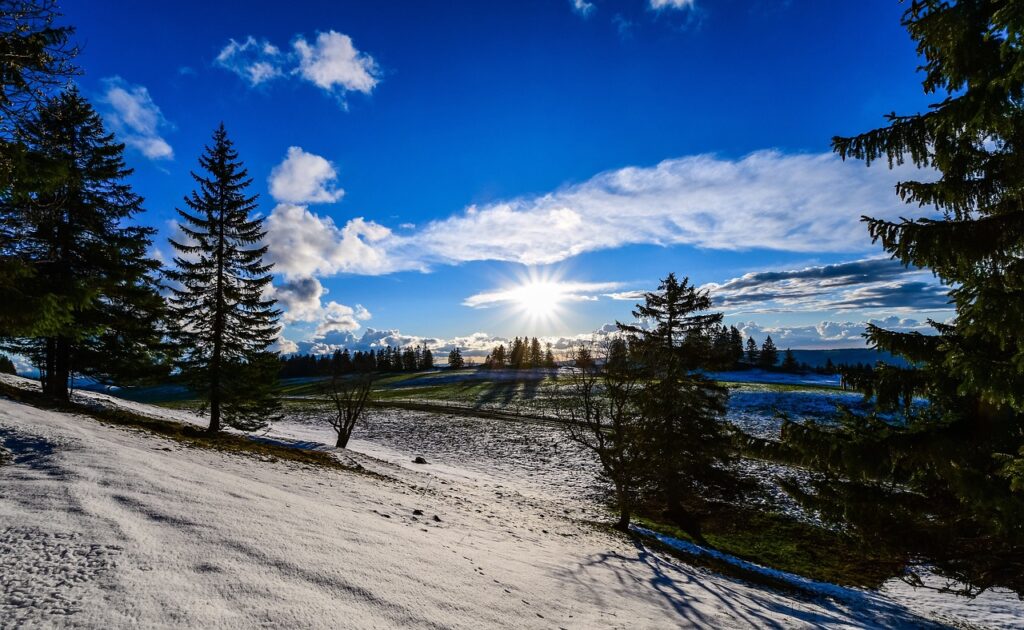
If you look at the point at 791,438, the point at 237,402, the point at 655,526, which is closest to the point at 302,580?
the point at 791,438

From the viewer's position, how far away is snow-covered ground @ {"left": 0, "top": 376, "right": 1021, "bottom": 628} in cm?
365

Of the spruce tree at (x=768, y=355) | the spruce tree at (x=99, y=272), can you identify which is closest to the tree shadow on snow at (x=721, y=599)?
the spruce tree at (x=99, y=272)

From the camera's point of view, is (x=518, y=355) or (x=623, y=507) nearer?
(x=623, y=507)

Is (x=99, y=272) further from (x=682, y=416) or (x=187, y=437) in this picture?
(x=682, y=416)

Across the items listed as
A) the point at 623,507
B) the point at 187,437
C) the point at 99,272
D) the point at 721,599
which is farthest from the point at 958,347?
the point at 99,272

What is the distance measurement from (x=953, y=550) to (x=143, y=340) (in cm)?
2688

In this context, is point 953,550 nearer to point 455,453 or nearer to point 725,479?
point 725,479

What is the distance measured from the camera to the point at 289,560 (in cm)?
498

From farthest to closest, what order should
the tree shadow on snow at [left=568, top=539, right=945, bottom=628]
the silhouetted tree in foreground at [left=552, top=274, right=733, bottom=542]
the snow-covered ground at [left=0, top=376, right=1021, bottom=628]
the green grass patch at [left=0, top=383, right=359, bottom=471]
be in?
the silhouetted tree in foreground at [left=552, top=274, right=733, bottom=542] → the green grass patch at [left=0, top=383, right=359, bottom=471] → the tree shadow on snow at [left=568, top=539, right=945, bottom=628] → the snow-covered ground at [left=0, top=376, right=1021, bottom=628]

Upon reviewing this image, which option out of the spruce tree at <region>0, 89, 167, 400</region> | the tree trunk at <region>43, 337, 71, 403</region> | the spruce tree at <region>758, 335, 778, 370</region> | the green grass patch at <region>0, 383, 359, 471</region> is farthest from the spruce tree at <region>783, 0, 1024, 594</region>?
the spruce tree at <region>758, 335, 778, 370</region>

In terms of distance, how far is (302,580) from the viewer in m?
4.53

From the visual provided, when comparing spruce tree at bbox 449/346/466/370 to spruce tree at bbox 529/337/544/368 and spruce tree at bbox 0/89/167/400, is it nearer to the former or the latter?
spruce tree at bbox 529/337/544/368

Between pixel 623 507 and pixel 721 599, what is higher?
pixel 721 599

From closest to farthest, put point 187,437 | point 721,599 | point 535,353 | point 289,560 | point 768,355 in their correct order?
point 289,560 → point 721,599 → point 187,437 → point 768,355 → point 535,353
